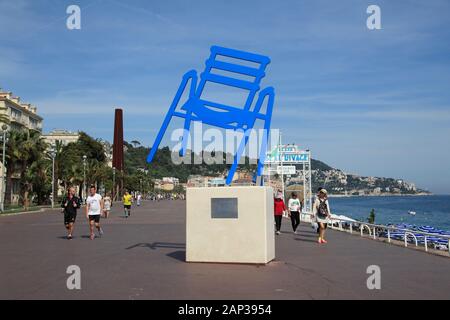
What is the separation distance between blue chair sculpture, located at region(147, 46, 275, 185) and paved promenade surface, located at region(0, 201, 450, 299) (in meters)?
2.62

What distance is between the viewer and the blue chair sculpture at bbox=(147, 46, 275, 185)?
11539 millimetres

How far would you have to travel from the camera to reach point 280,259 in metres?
11.1

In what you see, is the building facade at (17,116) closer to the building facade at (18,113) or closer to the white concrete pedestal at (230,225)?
the building facade at (18,113)

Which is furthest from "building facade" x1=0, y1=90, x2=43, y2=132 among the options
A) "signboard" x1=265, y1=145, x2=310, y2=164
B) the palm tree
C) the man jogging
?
the man jogging

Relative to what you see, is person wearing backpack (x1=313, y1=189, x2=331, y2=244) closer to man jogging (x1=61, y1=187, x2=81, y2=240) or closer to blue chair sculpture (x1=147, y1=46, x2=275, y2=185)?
blue chair sculpture (x1=147, y1=46, x2=275, y2=185)

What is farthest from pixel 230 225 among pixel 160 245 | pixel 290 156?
pixel 290 156

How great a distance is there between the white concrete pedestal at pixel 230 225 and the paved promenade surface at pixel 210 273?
0.32m

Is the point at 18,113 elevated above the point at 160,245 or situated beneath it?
elevated above

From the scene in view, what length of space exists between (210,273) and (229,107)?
430 cm

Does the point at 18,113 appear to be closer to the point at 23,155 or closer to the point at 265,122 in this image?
the point at 23,155

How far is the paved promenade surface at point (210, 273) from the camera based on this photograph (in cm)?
730

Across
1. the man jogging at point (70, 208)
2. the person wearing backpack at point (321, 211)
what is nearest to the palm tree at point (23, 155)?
the man jogging at point (70, 208)

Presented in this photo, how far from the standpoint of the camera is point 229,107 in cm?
1180
